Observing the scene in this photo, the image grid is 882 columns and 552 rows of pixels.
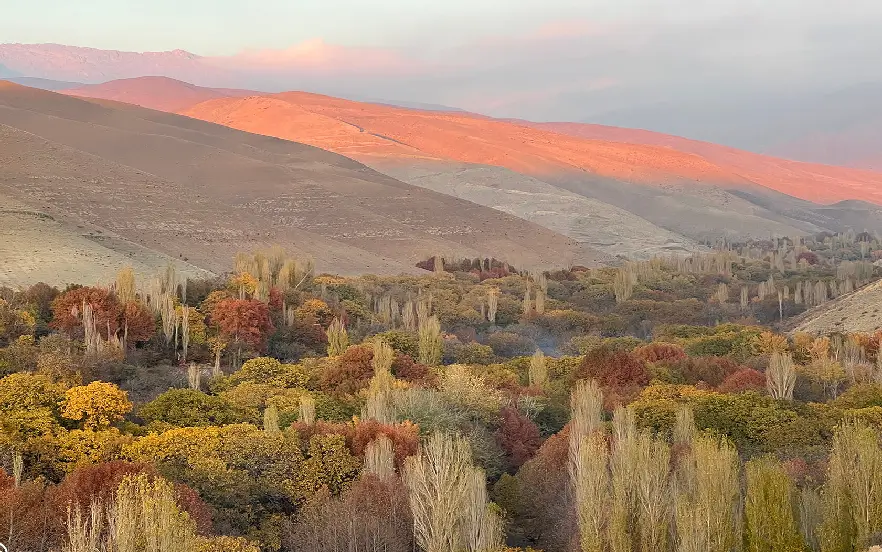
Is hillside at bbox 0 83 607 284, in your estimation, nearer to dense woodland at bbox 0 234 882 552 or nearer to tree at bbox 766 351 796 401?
dense woodland at bbox 0 234 882 552

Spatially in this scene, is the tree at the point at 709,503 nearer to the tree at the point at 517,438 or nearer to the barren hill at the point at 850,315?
the tree at the point at 517,438

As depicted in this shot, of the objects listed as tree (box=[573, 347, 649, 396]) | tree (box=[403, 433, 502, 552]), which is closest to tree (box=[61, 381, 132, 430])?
tree (box=[403, 433, 502, 552])

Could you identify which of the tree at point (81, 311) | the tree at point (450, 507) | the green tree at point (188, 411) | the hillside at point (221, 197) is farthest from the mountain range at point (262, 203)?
the tree at point (450, 507)

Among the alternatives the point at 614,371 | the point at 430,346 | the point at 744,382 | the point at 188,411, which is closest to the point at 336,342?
the point at 430,346

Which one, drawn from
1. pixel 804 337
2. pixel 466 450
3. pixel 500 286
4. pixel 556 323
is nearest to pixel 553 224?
pixel 500 286

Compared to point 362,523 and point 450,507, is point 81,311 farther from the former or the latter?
point 450,507
